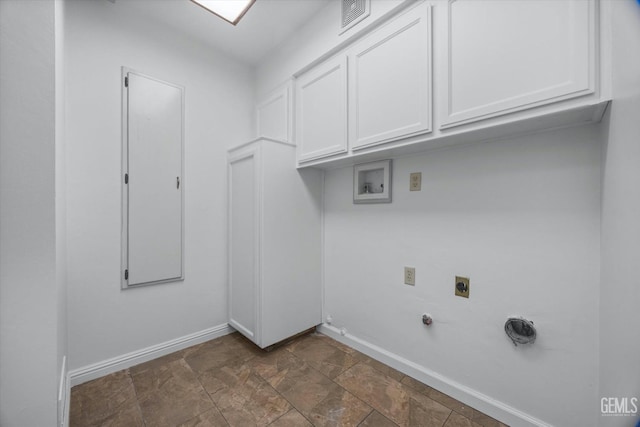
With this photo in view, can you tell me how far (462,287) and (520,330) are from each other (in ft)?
1.08

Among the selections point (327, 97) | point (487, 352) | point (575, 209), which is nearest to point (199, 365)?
point (487, 352)

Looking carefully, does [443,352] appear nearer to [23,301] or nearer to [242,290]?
[242,290]

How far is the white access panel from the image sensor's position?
75.2 inches

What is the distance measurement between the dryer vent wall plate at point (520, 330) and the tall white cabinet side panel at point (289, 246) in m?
1.46

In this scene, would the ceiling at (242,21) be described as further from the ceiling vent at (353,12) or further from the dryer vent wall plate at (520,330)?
the dryer vent wall plate at (520,330)

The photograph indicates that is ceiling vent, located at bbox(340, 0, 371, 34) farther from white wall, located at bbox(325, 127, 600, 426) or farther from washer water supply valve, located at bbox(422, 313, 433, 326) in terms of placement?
washer water supply valve, located at bbox(422, 313, 433, 326)

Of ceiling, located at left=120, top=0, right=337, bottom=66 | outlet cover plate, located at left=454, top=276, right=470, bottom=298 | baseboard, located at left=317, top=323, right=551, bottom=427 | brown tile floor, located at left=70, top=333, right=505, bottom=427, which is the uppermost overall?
ceiling, located at left=120, top=0, right=337, bottom=66

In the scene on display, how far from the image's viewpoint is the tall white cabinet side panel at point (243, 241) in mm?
2064

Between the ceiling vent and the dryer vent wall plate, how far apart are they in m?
2.05

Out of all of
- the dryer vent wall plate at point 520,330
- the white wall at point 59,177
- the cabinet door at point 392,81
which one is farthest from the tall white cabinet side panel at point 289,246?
the dryer vent wall plate at point 520,330

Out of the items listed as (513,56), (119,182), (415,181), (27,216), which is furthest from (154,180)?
(513,56)

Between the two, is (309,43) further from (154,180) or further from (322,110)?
(154,180)

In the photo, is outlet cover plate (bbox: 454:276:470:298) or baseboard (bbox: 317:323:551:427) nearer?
baseboard (bbox: 317:323:551:427)

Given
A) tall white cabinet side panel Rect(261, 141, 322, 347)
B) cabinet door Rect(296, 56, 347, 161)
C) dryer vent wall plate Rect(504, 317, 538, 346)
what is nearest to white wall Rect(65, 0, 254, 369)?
tall white cabinet side panel Rect(261, 141, 322, 347)
